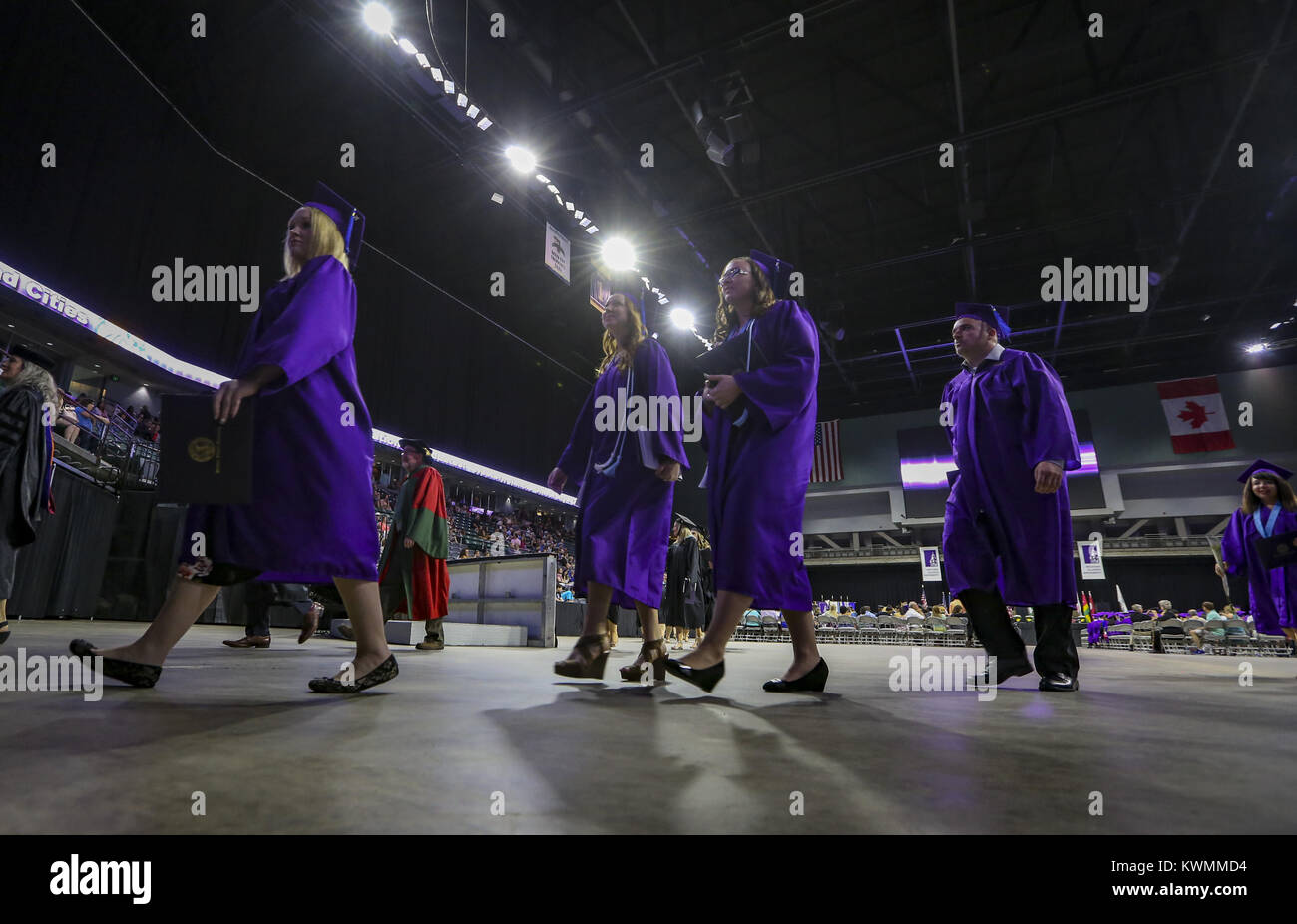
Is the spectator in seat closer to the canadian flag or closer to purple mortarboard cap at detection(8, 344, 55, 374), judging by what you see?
the canadian flag

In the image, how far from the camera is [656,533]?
290cm

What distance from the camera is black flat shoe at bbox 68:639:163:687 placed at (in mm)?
1919

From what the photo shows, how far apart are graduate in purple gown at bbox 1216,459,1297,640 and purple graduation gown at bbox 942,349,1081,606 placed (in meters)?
2.83

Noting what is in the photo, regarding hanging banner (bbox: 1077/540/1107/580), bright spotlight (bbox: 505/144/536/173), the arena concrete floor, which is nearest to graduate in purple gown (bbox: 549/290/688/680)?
the arena concrete floor

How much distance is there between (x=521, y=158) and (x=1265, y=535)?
945 cm

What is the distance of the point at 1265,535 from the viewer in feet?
15.8

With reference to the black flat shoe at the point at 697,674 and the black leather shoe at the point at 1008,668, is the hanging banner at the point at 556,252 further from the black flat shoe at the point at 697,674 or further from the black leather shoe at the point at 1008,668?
the black flat shoe at the point at 697,674

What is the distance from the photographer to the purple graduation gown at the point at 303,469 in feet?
6.25

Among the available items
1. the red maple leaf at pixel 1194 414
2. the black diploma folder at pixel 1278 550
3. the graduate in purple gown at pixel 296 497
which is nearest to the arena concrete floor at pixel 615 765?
the graduate in purple gown at pixel 296 497

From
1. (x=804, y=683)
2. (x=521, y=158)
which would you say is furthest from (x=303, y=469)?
(x=521, y=158)
